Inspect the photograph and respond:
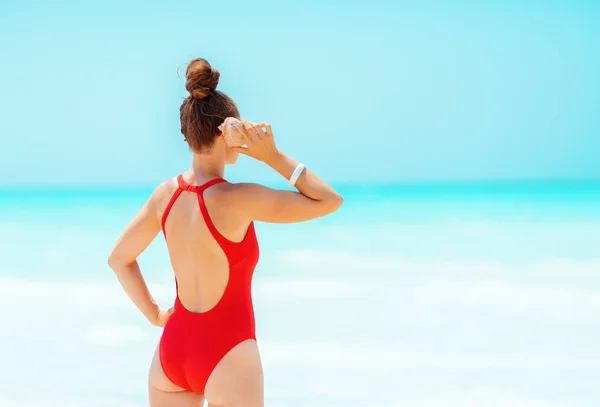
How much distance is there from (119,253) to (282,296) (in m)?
6.08

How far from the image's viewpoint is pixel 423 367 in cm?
597

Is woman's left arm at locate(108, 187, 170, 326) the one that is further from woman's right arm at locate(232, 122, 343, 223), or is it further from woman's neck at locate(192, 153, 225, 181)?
woman's right arm at locate(232, 122, 343, 223)

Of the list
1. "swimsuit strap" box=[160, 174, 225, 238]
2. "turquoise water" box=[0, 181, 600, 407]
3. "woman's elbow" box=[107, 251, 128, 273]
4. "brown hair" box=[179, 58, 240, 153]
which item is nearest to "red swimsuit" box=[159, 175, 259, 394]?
"swimsuit strap" box=[160, 174, 225, 238]

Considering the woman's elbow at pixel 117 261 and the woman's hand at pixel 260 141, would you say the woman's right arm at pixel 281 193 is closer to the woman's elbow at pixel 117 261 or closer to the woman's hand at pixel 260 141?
the woman's hand at pixel 260 141

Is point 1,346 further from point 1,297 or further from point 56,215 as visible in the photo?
point 56,215

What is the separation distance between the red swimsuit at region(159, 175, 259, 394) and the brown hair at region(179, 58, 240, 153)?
0.48ft

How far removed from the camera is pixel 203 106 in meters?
2.25

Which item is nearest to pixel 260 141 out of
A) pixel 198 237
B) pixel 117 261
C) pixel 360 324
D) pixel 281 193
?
pixel 281 193

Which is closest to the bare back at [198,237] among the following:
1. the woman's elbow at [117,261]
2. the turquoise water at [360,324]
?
the woman's elbow at [117,261]

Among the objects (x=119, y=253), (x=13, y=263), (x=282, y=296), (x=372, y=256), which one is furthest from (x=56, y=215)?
(x=119, y=253)

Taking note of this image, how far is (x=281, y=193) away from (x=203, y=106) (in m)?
0.37

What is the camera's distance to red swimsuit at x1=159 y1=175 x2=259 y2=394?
7.62 ft

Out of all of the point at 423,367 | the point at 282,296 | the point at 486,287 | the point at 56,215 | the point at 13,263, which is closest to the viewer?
the point at 423,367

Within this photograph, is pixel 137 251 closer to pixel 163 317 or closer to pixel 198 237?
pixel 163 317
